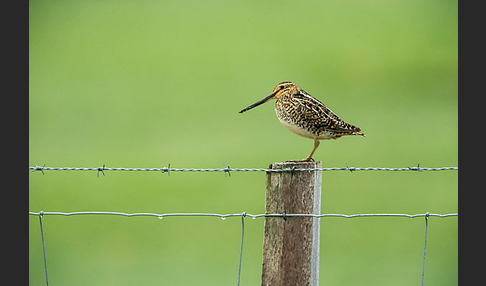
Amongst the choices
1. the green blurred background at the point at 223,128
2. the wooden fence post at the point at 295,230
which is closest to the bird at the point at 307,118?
the wooden fence post at the point at 295,230

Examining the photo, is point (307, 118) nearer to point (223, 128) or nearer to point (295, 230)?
point (295, 230)

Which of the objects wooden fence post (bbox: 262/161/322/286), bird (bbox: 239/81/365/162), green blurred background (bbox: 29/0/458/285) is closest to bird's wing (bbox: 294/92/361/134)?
bird (bbox: 239/81/365/162)

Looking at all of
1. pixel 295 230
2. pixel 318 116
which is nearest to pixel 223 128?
pixel 318 116

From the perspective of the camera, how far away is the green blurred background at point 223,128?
15.1 metres

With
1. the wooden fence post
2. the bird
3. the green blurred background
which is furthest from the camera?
the green blurred background

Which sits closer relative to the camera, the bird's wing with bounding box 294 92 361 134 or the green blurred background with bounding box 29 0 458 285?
the bird's wing with bounding box 294 92 361 134

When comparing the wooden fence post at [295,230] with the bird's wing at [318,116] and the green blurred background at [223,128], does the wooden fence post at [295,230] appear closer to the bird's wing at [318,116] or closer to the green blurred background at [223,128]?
the bird's wing at [318,116]

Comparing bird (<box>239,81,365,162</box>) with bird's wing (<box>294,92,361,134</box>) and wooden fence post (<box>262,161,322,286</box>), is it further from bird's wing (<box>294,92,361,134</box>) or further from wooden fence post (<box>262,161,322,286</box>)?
wooden fence post (<box>262,161,322,286</box>)

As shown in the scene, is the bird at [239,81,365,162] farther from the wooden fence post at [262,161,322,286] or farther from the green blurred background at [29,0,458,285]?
the green blurred background at [29,0,458,285]

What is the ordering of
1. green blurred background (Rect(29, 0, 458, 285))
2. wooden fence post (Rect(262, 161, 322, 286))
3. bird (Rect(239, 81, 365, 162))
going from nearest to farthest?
wooden fence post (Rect(262, 161, 322, 286)), bird (Rect(239, 81, 365, 162)), green blurred background (Rect(29, 0, 458, 285))

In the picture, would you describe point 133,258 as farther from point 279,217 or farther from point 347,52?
point 347,52

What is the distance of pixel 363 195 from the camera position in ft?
61.0

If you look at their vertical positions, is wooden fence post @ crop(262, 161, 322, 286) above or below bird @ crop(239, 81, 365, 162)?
below

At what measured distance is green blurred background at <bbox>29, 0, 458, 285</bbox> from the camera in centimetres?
1512
